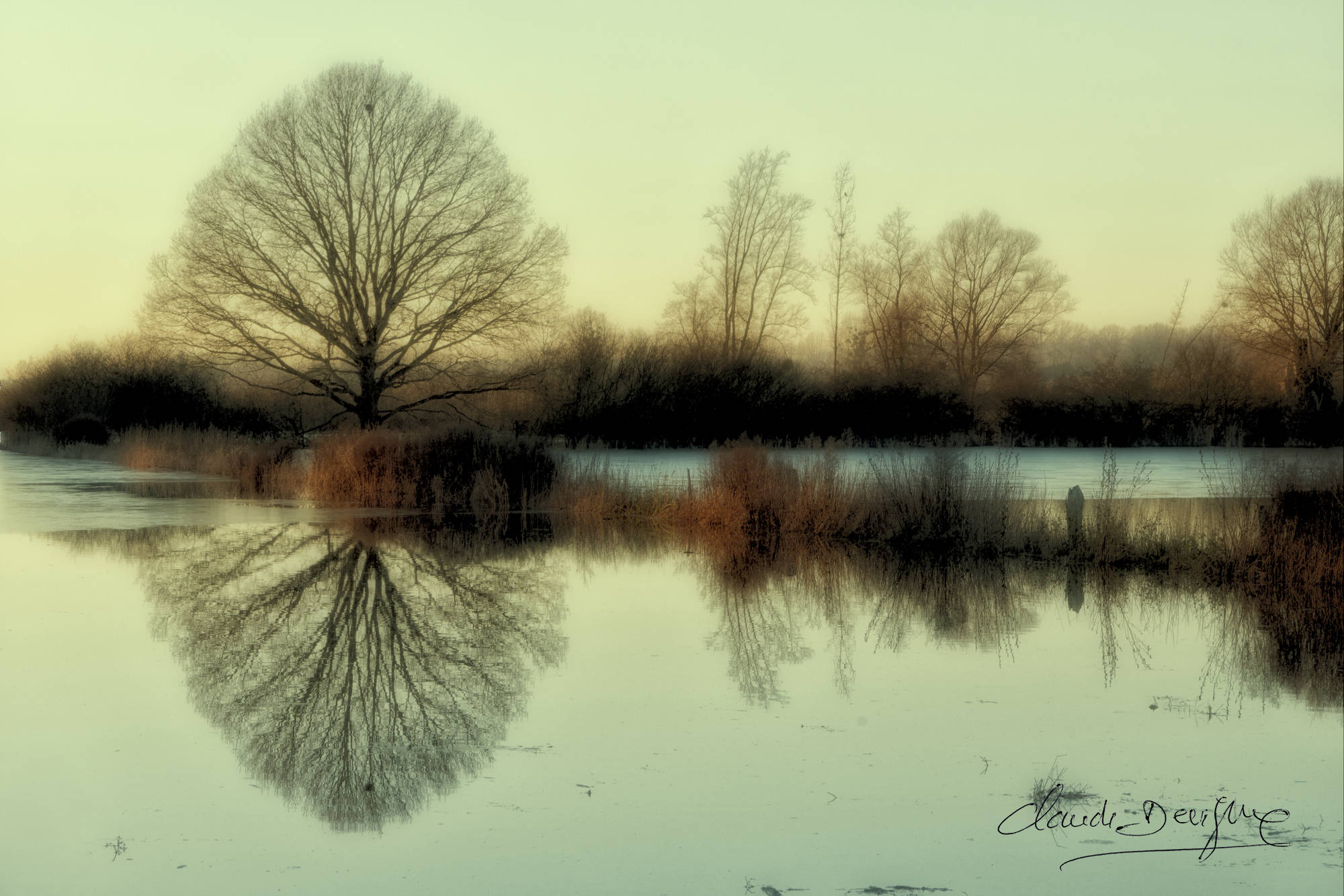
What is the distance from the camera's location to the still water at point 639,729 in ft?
16.1

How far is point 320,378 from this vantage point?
31969 mm

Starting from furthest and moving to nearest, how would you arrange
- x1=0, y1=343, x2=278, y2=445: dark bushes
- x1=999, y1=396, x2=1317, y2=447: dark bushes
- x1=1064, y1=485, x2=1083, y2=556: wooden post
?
1. x1=0, y1=343, x2=278, y2=445: dark bushes
2. x1=999, y1=396, x2=1317, y2=447: dark bushes
3. x1=1064, y1=485, x2=1083, y2=556: wooden post

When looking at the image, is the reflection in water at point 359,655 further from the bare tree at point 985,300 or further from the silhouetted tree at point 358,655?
the bare tree at point 985,300

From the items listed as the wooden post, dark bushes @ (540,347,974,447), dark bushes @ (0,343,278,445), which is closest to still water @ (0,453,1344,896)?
the wooden post

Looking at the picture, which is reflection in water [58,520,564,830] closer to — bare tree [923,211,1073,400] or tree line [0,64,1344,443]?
tree line [0,64,1344,443]

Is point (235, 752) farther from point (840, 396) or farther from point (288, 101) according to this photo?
point (840, 396)

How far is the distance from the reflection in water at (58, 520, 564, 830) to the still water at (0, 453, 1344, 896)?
0.12 ft

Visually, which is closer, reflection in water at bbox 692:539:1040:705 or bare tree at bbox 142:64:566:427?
reflection in water at bbox 692:539:1040:705

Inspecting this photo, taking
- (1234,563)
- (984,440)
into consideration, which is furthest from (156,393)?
(1234,563)

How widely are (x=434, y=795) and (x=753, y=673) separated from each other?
316 centimetres

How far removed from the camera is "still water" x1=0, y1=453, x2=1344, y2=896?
16.1 ft
